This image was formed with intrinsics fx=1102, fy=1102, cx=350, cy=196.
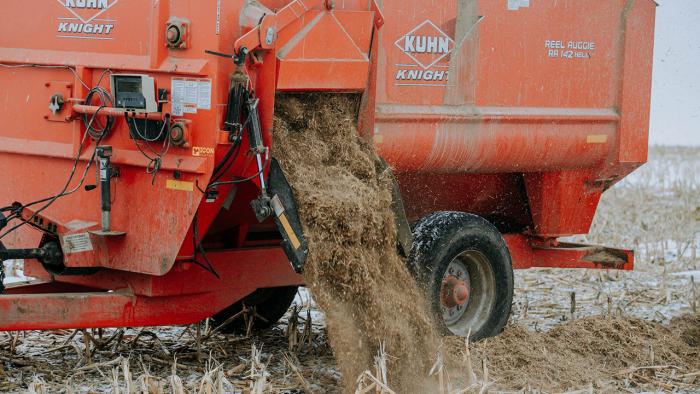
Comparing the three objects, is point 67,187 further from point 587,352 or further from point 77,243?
point 587,352

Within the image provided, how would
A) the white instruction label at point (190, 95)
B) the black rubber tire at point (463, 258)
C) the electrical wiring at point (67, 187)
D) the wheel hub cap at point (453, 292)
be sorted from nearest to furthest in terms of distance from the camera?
the white instruction label at point (190, 95) → the electrical wiring at point (67, 187) → the black rubber tire at point (463, 258) → the wheel hub cap at point (453, 292)

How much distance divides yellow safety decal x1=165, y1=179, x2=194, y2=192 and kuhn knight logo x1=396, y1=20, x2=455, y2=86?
57.3 inches

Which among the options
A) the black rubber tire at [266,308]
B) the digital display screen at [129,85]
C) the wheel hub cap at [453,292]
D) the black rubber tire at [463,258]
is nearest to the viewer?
the digital display screen at [129,85]

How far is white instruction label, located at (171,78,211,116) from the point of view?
521 centimetres

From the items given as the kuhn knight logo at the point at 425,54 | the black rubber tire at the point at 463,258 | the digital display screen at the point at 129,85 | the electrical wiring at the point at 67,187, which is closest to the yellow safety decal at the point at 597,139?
the black rubber tire at the point at 463,258

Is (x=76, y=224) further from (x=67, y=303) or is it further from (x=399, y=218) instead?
(x=399, y=218)

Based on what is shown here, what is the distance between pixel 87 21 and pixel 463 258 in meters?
2.56

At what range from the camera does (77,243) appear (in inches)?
219

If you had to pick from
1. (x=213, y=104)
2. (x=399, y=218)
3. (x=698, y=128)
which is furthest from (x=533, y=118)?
(x=698, y=128)

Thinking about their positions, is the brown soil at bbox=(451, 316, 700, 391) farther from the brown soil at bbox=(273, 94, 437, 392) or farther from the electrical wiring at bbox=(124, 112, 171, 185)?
the electrical wiring at bbox=(124, 112, 171, 185)

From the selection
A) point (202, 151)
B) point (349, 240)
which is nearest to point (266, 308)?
point (349, 240)

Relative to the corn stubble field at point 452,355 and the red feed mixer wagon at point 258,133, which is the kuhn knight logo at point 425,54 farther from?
the corn stubble field at point 452,355

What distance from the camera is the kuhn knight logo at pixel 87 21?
5.59 m

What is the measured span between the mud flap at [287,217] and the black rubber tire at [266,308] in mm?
1969
